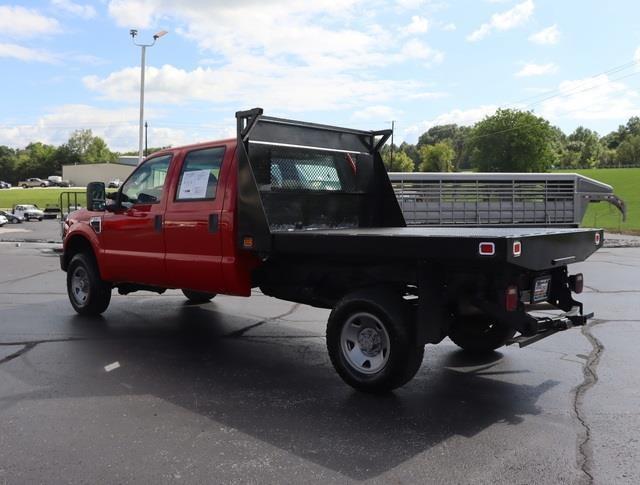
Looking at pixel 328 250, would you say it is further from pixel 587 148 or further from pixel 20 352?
pixel 587 148

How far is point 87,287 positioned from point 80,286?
0.78ft

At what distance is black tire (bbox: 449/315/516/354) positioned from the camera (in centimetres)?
569

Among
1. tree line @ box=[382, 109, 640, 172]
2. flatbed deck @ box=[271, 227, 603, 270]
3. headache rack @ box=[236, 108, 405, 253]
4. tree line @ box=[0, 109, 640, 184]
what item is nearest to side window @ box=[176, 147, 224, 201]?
headache rack @ box=[236, 108, 405, 253]

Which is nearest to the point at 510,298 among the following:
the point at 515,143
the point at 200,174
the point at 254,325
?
the point at 200,174

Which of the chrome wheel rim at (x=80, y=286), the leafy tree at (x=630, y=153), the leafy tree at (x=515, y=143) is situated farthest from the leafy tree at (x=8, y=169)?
the chrome wheel rim at (x=80, y=286)

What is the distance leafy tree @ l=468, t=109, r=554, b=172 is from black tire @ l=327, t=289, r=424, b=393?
113 m

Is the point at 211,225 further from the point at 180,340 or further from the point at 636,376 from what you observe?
the point at 636,376

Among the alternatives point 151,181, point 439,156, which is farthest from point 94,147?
point 151,181

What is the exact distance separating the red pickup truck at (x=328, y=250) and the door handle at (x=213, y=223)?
35mm

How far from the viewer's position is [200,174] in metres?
6.46

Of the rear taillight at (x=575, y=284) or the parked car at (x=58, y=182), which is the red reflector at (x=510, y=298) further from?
the parked car at (x=58, y=182)

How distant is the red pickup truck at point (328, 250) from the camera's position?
4.65 meters

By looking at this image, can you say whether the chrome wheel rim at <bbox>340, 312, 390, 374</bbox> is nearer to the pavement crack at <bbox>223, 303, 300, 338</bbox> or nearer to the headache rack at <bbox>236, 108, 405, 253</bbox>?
the headache rack at <bbox>236, 108, 405, 253</bbox>

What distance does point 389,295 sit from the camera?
4.93m
